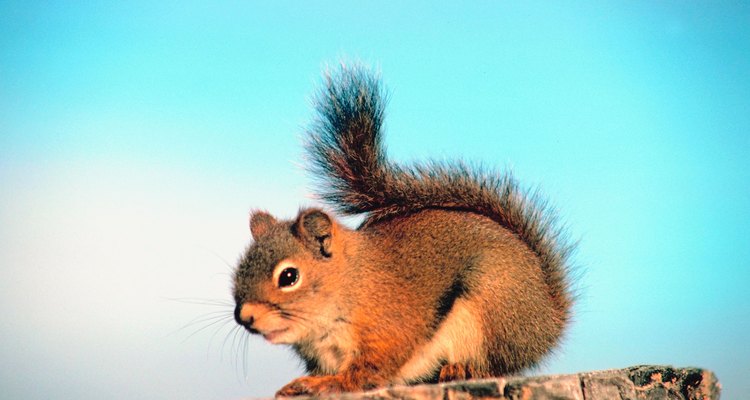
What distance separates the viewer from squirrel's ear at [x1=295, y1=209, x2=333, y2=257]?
374 cm

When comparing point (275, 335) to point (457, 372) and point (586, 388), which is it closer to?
point (457, 372)

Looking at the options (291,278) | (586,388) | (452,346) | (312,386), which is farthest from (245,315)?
(586,388)

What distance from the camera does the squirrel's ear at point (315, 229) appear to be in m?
3.74

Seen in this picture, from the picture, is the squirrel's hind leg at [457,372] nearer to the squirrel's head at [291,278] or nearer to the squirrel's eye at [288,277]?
the squirrel's head at [291,278]

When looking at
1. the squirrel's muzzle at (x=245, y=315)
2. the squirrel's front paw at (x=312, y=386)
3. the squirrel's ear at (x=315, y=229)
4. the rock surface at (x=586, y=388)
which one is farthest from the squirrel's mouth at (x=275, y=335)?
the rock surface at (x=586, y=388)

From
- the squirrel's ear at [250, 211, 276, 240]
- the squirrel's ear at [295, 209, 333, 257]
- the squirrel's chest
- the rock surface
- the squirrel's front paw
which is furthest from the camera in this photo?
the squirrel's ear at [250, 211, 276, 240]

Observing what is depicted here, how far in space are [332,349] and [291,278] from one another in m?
0.44

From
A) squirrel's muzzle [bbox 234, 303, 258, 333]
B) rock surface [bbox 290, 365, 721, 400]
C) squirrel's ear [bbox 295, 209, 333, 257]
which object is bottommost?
rock surface [bbox 290, 365, 721, 400]

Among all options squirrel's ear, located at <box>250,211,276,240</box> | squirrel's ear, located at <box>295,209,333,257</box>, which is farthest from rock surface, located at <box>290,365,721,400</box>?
squirrel's ear, located at <box>250,211,276,240</box>

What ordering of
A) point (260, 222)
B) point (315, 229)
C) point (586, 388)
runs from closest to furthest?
1. point (586, 388)
2. point (315, 229)
3. point (260, 222)

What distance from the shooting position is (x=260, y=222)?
404 centimetres

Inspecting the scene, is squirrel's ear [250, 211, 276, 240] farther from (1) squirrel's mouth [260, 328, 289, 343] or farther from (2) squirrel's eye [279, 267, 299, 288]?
(1) squirrel's mouth [260, 328, 289, 343]

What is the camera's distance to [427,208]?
4.44m

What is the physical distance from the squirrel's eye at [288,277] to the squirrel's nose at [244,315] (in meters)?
0.22
